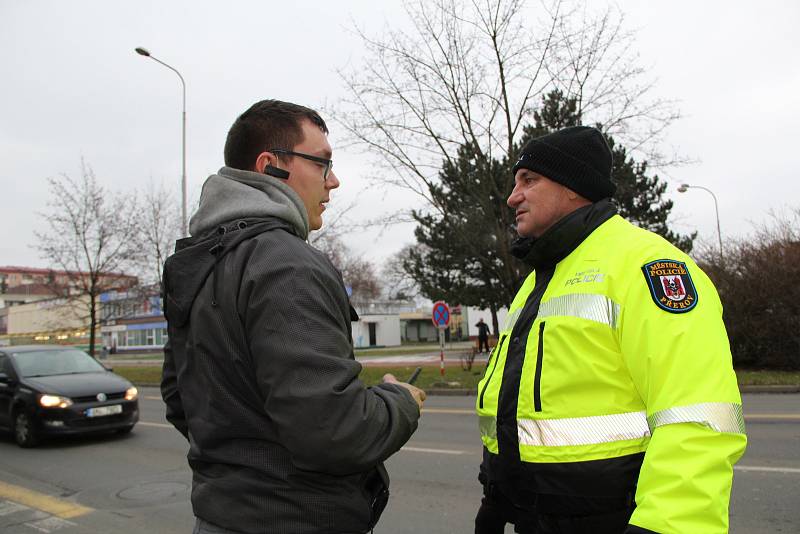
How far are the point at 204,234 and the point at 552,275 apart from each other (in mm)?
1197

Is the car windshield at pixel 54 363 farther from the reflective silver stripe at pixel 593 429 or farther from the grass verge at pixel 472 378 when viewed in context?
the reflective silver stripe at pixel 593 429

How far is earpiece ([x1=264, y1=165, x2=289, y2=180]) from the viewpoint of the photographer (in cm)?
181

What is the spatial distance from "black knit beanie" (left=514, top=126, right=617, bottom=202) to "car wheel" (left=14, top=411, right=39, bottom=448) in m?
9.44

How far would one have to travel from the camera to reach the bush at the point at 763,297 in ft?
48.2

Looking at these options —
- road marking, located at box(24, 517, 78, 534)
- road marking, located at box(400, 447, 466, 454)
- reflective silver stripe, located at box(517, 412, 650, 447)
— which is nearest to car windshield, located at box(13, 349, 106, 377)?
road marking, located at box(24, 517, 78, 534)

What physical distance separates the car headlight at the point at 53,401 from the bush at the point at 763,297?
14.9 m

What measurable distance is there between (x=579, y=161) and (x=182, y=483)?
604 cm

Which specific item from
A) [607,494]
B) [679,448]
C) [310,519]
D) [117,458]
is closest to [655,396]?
[679,448]

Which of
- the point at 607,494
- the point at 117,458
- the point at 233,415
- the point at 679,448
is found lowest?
the point at 117,458

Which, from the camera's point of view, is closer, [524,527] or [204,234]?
[204,234]

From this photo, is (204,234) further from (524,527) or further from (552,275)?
(524,527)

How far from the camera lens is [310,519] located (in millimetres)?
1474

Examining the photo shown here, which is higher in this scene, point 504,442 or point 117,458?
point 504,442

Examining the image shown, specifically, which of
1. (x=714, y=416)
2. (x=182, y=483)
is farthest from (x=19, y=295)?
(x=714, y=416)
